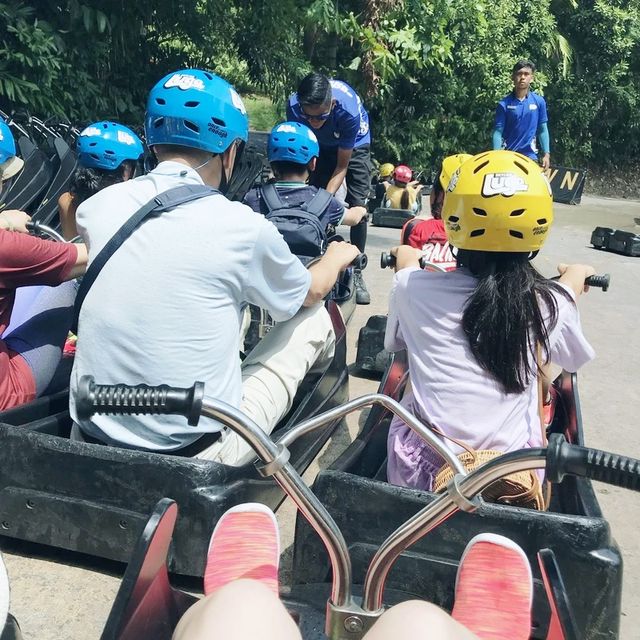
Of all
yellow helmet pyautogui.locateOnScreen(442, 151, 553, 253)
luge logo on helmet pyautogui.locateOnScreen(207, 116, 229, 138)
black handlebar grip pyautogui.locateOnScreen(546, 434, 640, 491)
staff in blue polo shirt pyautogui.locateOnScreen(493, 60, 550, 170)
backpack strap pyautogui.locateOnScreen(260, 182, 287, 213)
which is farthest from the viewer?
staff in blue polo shirt pyautogui.locateOnScreen(493, 60, 550, 170)

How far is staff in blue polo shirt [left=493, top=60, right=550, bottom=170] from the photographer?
8.25 meters

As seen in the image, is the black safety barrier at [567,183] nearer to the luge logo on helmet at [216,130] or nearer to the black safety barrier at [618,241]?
the black safety barrier at [618,241]

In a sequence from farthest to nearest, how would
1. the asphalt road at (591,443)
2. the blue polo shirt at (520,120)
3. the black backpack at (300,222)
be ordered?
the blue polo shirt at (520,120)
the black backpack at (300,222)
the asphalt road at (591,443)

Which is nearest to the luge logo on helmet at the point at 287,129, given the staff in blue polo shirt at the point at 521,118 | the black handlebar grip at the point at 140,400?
the black handlebar grip at the point at 140,400

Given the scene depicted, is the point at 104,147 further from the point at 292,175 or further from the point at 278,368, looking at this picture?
the point at 278,368

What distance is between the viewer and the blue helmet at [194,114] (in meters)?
2.73

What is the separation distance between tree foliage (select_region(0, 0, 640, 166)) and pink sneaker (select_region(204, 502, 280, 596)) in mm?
7605

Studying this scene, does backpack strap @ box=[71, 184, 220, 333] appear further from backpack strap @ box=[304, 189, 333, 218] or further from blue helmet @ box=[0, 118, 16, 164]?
backpack strap @ box=[304, 189, 333, 218]

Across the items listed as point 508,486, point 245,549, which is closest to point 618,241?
point 508,486

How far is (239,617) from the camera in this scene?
1.45 meters

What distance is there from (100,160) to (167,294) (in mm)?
2319

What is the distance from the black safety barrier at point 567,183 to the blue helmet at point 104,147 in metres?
12.7

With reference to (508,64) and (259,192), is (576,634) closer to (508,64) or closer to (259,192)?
(259,192)

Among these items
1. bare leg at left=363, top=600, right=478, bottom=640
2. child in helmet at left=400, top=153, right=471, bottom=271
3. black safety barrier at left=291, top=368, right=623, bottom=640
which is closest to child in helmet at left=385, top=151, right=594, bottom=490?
black safety barrier at left=291, top=368, right=623, bottom=640
